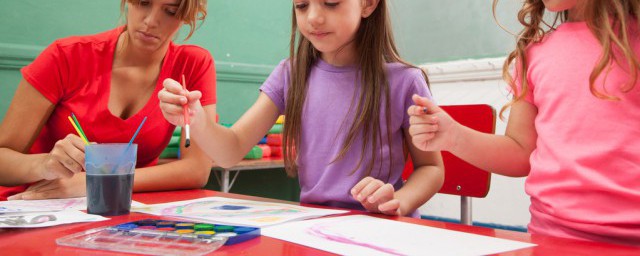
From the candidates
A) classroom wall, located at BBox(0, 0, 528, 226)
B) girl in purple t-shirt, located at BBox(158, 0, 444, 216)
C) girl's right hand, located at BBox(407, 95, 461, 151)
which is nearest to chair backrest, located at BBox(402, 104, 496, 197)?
girl in purple t-shirt, located at BBox(158, 0, 444, 216)

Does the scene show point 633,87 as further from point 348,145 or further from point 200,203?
point 200,203

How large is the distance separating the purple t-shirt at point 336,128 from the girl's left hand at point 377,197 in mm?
235

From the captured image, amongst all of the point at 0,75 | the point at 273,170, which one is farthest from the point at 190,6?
the point at 273,170

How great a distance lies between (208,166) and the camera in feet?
4.38

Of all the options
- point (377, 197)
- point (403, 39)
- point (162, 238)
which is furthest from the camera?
point (403, 39)

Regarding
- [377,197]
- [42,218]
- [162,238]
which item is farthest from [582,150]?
[42,218]

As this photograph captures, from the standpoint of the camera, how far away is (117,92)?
1.34 meters

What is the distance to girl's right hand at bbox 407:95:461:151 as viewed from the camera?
34.5 inches

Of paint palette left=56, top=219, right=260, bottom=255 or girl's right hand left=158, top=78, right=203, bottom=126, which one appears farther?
girl's right hand left=158, top=78, right=203, bottom=126

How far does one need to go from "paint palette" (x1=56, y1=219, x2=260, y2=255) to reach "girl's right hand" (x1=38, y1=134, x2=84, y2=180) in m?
0.30

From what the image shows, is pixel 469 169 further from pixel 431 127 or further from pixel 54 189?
pixel 54 189

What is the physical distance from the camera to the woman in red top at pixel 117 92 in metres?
1.23

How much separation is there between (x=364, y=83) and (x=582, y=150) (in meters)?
0.49

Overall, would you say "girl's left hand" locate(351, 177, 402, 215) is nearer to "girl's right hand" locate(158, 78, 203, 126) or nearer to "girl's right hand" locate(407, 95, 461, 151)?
"girl's right hand" locate(407, 95, 461, 151)
